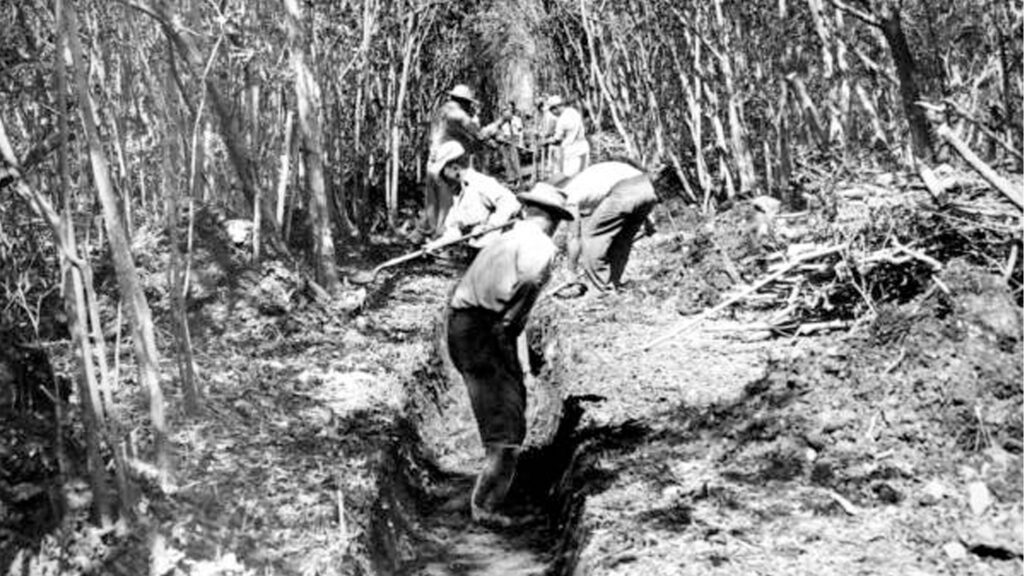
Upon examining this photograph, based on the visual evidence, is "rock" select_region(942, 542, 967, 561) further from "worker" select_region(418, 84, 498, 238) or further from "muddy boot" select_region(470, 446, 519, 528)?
"worker" select_region(418, 84, 498, 238)

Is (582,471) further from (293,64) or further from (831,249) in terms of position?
(293,64)

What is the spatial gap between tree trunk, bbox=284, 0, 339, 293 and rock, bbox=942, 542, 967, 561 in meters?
6.83

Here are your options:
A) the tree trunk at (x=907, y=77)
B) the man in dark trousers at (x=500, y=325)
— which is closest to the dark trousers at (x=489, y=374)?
the man in dark trousers at (x=500, y=325)

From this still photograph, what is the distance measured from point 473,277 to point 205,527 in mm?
2052

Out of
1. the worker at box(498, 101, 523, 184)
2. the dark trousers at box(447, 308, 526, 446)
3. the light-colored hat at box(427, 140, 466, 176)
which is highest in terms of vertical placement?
→ the light-colored hat at box(427, 140, 466, 176)

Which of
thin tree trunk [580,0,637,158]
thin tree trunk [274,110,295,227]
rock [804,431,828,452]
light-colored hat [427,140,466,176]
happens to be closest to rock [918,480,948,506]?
rock [804,431,828,452]

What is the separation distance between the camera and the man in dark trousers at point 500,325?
5598 millimetres

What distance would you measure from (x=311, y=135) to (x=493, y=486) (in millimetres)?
4513

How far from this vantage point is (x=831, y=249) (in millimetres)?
6316

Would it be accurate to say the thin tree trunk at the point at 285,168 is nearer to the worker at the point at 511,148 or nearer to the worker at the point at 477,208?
the worker at the point at 477,208

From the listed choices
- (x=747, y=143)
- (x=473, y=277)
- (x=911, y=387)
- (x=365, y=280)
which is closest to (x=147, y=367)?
(x=473, y=277)

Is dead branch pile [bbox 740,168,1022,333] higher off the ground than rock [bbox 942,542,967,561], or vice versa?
dead branch pile [bbox 740,168,1022,333]

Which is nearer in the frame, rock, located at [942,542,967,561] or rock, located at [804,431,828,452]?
rock, located at [942,542,967,561]

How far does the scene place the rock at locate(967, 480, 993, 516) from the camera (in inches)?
150
